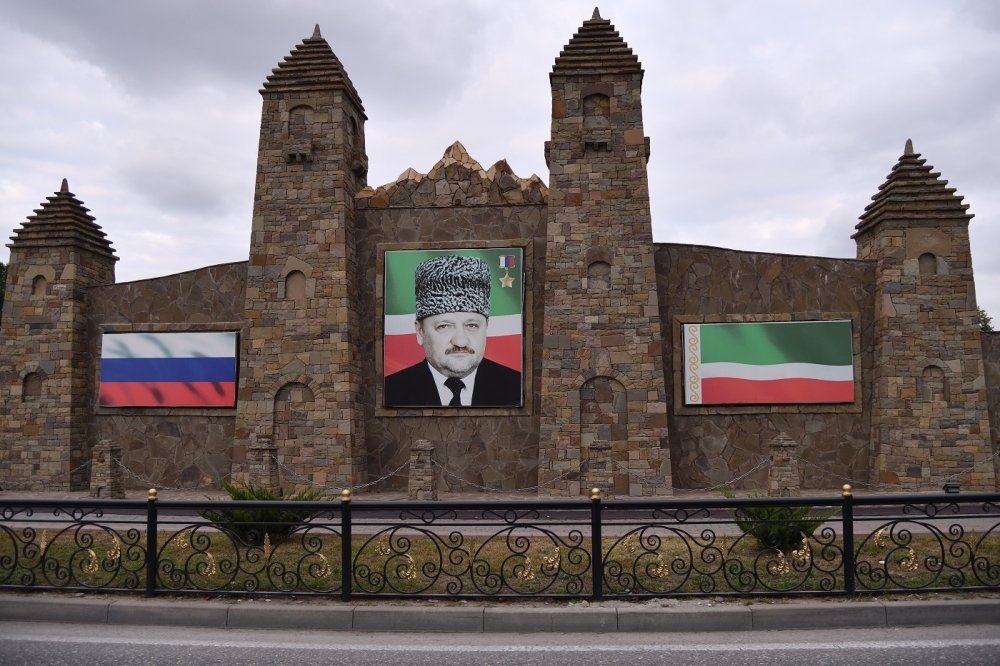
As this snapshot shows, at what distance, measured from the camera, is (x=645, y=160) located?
18078 mm

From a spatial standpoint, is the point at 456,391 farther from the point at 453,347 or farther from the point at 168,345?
the point at 168,345

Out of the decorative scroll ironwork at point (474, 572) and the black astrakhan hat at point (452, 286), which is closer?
the decorative scroll ironwork at point (474, 572)

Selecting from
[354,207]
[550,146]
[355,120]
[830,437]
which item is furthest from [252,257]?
[830,437]

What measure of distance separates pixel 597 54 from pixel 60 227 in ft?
50.8

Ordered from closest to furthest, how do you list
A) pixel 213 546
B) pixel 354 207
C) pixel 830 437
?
pixel 213 546 < pixel 830 437 < pixel 354 207

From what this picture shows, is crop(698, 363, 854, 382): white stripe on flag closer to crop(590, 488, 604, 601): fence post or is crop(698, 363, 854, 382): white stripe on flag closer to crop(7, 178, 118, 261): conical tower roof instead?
crop(590, 488, 604, 601): fence post

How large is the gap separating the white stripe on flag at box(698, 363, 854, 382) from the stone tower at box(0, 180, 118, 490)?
16747 mm

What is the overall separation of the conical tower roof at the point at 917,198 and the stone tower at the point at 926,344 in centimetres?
2

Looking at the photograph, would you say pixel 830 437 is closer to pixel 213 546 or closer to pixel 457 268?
pixel 457 268

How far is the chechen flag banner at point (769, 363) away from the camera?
17.9 meters

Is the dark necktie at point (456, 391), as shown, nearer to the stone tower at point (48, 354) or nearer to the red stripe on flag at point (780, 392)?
the red stripe on flag at point (780, 392)

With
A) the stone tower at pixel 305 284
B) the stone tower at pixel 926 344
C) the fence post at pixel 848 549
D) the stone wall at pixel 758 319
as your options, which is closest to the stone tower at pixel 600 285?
the stone wall at pixel 758 319

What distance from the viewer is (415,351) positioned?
725 inches

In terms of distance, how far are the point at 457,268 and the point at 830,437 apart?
10225 millimetres
